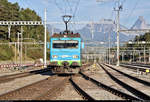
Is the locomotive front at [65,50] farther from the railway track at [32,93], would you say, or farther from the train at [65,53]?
the railway track at [32,93]

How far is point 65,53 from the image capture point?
18.9 m

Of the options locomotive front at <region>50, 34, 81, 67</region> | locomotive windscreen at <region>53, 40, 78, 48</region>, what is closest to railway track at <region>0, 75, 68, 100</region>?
locomotive front at <region>50, 34, 81, 67</region>

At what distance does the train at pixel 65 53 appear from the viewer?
737 inches

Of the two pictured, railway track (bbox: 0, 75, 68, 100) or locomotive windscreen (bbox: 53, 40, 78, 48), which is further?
locomotive windscreen (bbox: 53, 40, 78, 48)

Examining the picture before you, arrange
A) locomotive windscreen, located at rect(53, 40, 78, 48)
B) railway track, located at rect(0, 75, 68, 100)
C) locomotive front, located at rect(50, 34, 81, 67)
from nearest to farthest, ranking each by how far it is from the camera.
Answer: railway track, located at rect(0, 75, 68, 100) < locomotive front, located at rect(50, 34, 81, 67) < locomotive windscreen, located at rect(53, 40, 78, 48)

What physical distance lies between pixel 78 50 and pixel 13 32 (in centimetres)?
5614

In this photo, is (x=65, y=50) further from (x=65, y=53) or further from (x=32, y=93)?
(x=32, y=93)

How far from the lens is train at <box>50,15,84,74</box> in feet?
61.4

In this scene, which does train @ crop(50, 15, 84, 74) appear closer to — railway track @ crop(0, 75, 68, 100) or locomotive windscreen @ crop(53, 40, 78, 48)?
locomotive windscreen @ crop(53, 40, 78, 48)

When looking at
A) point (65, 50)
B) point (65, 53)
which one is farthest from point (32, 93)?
point (65, 50)

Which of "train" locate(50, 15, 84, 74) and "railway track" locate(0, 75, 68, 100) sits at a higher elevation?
"train" locate(50, 15, 84, 74)

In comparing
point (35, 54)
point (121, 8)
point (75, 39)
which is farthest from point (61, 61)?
point (35, 54)

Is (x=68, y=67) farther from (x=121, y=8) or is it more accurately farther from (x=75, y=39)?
(x=121, y=8)

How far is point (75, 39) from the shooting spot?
757 inches
